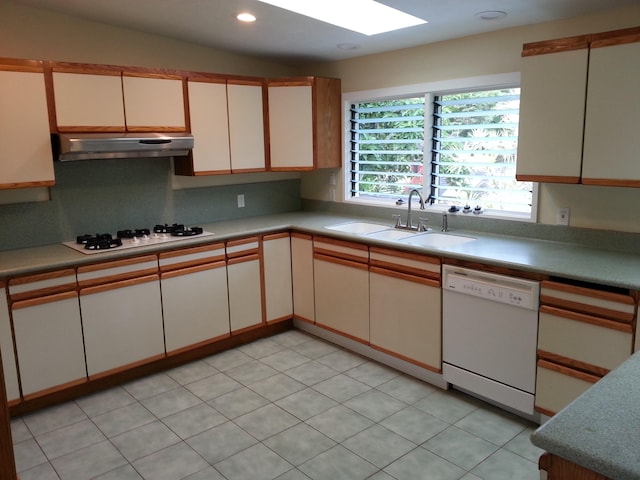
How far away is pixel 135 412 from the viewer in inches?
122

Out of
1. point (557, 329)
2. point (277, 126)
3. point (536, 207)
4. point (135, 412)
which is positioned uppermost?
point (277, 126)

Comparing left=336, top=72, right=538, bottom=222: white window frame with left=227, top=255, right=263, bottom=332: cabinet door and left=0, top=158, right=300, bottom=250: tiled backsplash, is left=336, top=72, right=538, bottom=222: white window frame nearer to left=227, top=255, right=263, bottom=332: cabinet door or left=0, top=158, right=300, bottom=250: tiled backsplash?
left=0, top=158, right=300, bottom=250: tiled backsplash

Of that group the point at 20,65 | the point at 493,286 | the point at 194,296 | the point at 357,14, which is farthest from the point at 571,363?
the point at 20,65

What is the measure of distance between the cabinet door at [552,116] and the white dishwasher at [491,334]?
27.0 inches

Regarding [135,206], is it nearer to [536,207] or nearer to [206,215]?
[206,215]

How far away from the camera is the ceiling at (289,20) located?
291 cm

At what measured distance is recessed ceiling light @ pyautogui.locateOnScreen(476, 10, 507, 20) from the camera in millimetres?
3010

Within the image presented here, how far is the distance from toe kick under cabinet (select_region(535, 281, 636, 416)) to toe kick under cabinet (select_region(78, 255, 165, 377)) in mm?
2516

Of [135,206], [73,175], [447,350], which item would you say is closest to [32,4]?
[73,175]

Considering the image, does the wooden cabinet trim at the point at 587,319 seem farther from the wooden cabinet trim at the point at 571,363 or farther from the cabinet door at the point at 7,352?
the cabinet door at the point at 7,352

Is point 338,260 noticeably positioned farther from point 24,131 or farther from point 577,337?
point 24,131

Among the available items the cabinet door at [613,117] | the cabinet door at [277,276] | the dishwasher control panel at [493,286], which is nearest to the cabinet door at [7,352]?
the cabinet door at [277,276]

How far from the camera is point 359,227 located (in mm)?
4258

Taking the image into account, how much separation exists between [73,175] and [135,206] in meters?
0.51
